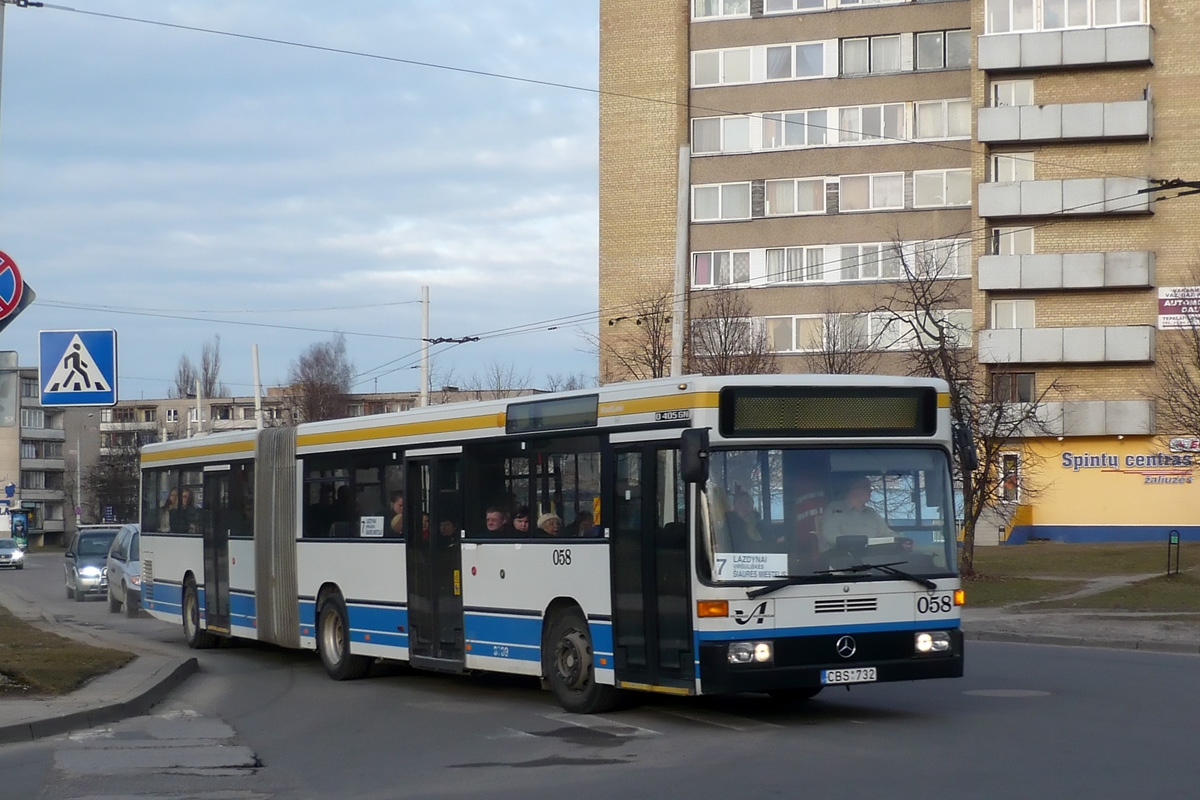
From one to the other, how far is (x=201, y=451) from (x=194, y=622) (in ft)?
8.08

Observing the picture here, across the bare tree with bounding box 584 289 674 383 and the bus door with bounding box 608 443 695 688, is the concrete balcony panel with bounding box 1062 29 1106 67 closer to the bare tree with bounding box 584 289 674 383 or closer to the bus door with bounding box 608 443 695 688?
the bare tree with bounding box 584 289 674 383

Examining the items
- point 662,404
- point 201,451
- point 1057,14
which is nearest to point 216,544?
point 201,451

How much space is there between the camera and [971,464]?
12273 millimetres

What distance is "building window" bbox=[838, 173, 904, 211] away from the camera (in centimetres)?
5719

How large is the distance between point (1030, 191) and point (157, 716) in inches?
1824

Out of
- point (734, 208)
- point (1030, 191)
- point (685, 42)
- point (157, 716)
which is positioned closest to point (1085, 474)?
point (1030, 191)

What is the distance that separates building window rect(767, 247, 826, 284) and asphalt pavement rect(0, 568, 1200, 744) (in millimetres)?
28640

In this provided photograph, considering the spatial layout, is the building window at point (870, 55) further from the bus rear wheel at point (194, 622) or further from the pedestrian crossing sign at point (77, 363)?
the pedestrian crossing sign at point (77, 363)

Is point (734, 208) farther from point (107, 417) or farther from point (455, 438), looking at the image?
point (107, 417)

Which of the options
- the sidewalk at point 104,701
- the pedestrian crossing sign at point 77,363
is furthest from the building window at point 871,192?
the pedestrian crossing sign at point 77,363

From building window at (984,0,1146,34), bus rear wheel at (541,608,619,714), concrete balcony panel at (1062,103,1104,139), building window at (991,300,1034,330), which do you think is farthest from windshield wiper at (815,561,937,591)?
building window at (984,0,1146,34)

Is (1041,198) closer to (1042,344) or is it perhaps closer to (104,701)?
(1042,344)

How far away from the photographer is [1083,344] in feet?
179

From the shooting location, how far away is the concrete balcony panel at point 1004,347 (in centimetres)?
5466
